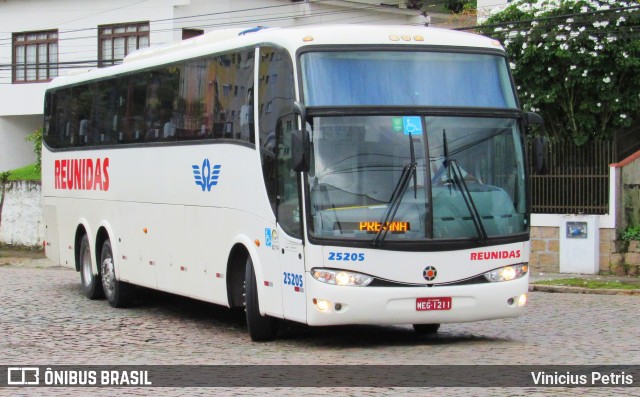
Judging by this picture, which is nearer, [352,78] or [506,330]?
[352,78]

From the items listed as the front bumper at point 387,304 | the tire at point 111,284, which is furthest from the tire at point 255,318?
the tire at point 111,284

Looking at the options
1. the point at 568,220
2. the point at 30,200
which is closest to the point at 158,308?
the point at 568,220

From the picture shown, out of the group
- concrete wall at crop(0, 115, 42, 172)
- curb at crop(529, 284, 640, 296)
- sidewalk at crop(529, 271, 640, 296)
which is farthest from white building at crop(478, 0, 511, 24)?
concrete wall at crop(0, 115, 42, 172)

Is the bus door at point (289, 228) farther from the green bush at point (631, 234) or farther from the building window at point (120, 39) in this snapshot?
the building window at point (120, 39)

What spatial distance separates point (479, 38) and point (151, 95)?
5496mm

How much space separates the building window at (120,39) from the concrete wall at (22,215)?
8.43 metres

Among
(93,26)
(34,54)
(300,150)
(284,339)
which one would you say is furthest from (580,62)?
(34,54)

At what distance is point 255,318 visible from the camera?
540 inches

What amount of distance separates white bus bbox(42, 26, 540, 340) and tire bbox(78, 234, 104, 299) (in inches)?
184

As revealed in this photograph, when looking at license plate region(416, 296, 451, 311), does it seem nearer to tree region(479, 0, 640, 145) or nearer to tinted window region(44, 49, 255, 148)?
tinted window region(44, 49, 255, 148)

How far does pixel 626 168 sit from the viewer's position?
25000mm

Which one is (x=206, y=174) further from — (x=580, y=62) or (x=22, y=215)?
(x=22, y=215)

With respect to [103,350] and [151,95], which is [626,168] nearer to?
[151,95]

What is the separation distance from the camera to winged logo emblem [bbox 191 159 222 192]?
14.8 metres
